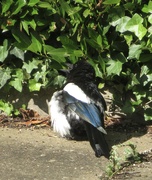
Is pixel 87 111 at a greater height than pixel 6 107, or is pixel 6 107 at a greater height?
pixel 87 111

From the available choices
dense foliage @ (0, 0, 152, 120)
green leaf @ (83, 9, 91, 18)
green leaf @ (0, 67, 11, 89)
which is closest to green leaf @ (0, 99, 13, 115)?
dense foliage @ (0, 0, 152, 120)

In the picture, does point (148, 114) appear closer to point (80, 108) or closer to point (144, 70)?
point (144, 70)

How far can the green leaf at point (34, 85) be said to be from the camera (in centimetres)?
668

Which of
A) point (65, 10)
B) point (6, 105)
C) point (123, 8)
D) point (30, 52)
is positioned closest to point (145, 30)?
point (123, 8)

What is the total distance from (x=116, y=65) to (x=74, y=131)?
751 mm

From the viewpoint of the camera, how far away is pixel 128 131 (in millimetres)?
6590

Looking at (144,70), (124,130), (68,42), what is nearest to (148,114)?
(124,130)

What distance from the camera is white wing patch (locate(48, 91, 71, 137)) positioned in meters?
6.27

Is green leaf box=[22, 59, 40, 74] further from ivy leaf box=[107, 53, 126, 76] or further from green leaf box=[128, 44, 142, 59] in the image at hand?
green leaf box=[128, 44, 142, 59]

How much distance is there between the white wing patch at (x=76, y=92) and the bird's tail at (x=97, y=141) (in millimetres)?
226

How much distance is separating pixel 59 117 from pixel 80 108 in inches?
12.8

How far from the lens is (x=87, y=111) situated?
6012 millimetres

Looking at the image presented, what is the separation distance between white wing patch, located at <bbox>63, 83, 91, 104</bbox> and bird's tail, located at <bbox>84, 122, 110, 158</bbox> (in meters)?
0.23

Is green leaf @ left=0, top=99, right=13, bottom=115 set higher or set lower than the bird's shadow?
higher
